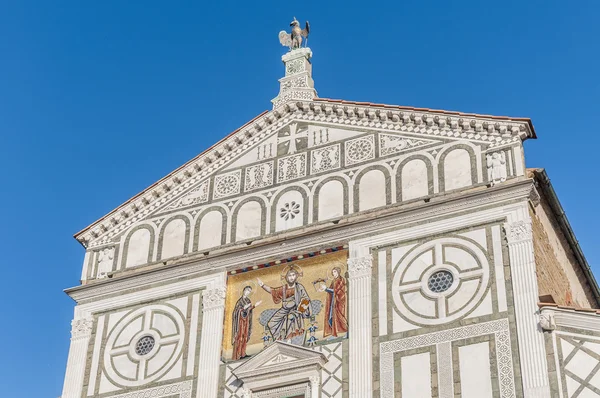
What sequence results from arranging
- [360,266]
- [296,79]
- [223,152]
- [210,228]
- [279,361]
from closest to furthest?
[279,361]
[360,266]
[210,228]
[223,152]
[296,79]

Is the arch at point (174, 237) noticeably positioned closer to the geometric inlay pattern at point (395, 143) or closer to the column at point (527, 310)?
the geometric inlay pattern at point (395, 143)

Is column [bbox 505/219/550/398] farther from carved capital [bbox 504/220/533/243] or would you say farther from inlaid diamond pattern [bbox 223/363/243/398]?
inlaid diamond pattern [bbox 223/363/243/398]

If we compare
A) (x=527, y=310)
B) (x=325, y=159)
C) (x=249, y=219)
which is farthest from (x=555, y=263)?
(x=249, y=219)

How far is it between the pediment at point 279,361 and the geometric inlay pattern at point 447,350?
115 cm

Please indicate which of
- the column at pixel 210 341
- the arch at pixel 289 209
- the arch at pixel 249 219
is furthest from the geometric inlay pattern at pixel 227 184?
the column at pixel 210 341

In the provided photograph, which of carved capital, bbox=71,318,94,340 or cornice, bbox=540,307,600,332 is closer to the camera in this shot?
cornice, bbox=540,307,600,332

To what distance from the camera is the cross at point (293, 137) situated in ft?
69.3

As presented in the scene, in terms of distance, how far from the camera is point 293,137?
21266 millimetres

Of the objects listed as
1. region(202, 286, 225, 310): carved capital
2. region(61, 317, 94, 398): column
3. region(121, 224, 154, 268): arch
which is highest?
region(121, 224, 154, 268): arch

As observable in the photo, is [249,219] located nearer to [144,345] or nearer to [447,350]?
[144,345]

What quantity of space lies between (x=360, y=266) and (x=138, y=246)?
5.06m

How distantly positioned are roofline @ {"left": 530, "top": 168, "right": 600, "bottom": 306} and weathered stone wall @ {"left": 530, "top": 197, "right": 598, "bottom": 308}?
0.24 ft

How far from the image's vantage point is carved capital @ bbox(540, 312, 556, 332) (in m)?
16.4

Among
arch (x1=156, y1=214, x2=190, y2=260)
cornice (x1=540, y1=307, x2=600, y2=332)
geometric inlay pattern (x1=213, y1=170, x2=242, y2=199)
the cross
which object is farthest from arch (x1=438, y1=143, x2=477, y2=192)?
arch (x1=156, y1=214, x2=190, y2=260)
